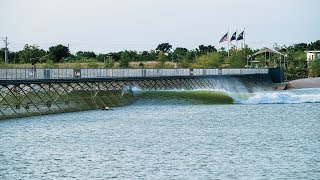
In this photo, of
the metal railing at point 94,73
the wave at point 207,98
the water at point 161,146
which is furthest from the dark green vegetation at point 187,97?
the water at point 161,146

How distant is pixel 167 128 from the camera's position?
84938 millimetres

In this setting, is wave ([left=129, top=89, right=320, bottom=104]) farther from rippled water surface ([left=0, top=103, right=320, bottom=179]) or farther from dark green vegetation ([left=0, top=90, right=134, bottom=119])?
rippled water surface ([left=0, top=103, right=320, bottom=179])

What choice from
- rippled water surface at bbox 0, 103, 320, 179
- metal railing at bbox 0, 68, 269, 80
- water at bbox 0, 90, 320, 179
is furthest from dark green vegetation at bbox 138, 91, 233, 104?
rippled water surface at bbox 0, 103, 320, 179

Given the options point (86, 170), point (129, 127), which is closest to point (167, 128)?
point (129, 127)

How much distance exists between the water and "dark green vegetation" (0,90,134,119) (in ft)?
11.3

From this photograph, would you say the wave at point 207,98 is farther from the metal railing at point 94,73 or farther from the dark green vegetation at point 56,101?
the metal railing at point 94,73

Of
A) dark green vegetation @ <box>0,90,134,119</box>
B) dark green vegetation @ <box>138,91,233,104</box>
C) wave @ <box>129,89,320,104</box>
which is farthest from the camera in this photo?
dark green vegetation @ <box>138,91,233,104</box>

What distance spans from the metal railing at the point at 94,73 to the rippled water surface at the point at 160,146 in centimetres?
759

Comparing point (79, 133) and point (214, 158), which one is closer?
point (214, 158)

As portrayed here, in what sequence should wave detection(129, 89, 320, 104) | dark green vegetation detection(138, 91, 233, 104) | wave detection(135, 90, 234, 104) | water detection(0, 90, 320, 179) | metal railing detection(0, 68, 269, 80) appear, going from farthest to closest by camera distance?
1. dark green vegetation detection(138, 91, 233, 104)
2. wave detection(129, 89, 320, 104)
3. wave detection(135, 90, 234, 104)
4. metal railing detection(0, 68, 269, 80)
5. water detection(0, 90, 320, 179)

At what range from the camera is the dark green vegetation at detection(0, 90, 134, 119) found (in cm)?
9906

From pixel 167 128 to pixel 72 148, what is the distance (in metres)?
20.6

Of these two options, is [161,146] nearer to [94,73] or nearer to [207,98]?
[94,73]

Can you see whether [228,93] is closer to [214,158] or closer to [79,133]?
[79,133]
